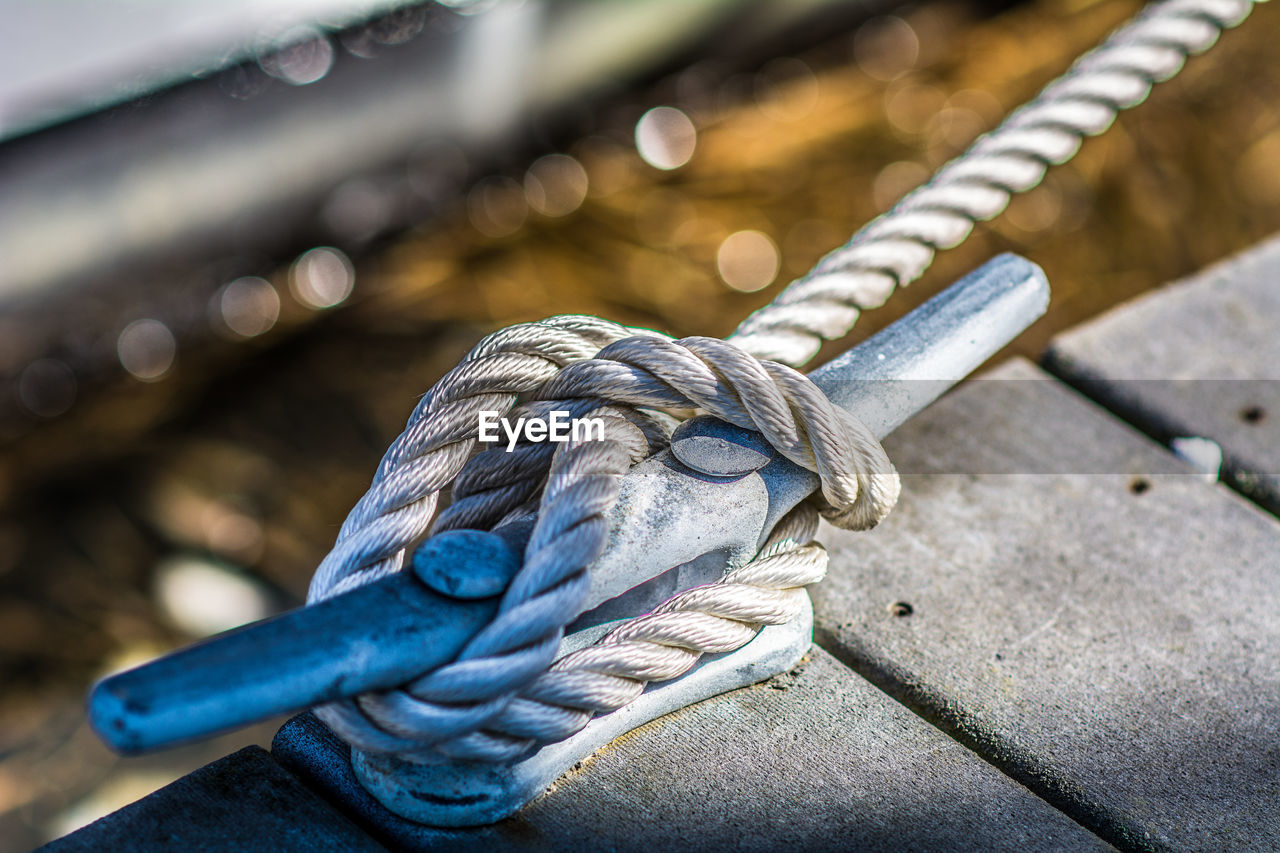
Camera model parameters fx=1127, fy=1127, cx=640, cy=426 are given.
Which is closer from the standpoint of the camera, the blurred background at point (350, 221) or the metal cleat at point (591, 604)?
the metal cleat at point (591, 604)

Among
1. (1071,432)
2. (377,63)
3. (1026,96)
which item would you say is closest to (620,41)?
(377,63)

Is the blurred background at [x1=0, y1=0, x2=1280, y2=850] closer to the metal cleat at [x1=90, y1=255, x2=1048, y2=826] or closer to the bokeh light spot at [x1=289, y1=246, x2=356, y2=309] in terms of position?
the bokeh light spot at [x1=289, y1=246, x2=356, y2=309]

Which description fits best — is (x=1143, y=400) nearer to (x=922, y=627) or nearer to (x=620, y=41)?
(x=922, y=627)

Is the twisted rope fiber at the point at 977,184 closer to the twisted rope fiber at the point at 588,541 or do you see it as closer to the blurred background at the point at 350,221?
the twisted rope fiber at the point at 588,541

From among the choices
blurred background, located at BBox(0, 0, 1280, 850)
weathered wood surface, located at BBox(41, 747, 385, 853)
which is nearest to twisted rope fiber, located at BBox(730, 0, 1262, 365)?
weathered wood surface, located at BBox(41, 747, 385, 853)

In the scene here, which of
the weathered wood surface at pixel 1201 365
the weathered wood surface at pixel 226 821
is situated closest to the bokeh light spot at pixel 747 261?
the weathered wood surface at pixel 1201 365
